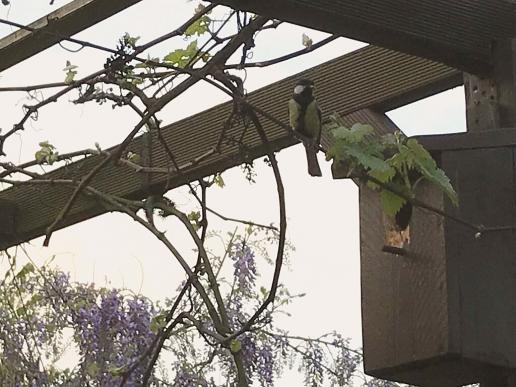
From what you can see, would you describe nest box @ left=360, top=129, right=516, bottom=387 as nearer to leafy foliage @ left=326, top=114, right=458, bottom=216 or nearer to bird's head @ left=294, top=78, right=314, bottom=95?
leafy foliage @ left=326, top=114, right=458, bottom=216

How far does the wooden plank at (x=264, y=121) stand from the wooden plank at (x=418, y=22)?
0.11m

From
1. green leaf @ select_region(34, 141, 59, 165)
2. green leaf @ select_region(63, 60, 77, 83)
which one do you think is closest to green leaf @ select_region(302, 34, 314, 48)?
green leaf @ select_region(63, 60, 77, 83)

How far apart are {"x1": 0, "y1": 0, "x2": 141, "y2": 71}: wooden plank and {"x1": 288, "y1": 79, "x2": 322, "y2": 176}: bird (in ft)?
1.19

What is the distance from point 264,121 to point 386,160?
520 mm

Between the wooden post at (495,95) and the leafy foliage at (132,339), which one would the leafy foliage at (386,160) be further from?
the leafy foliage at (132,339)

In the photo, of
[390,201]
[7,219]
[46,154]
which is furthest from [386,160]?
[7,219]

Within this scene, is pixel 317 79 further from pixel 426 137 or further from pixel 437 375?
pixel 437 375

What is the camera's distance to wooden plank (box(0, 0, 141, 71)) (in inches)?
79.3

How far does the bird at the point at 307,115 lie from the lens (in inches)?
85.2

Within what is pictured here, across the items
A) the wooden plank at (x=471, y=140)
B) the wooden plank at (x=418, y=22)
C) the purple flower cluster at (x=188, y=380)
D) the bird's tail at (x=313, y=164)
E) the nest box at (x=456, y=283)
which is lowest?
the nest box at (x=456, y=283)

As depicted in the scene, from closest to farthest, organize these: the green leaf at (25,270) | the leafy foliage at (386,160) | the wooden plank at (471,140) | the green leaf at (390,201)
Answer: the leafy foliage at (386,160) → the green leaf at (390,201) → the wooden plank at (471,140) → the green leaf at (25,270)

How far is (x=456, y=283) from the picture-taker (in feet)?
6.29

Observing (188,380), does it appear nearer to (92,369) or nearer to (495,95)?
(92,369)

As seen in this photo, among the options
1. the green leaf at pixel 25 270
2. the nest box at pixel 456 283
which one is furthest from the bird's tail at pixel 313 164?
the green leaf at pixel 25 270
